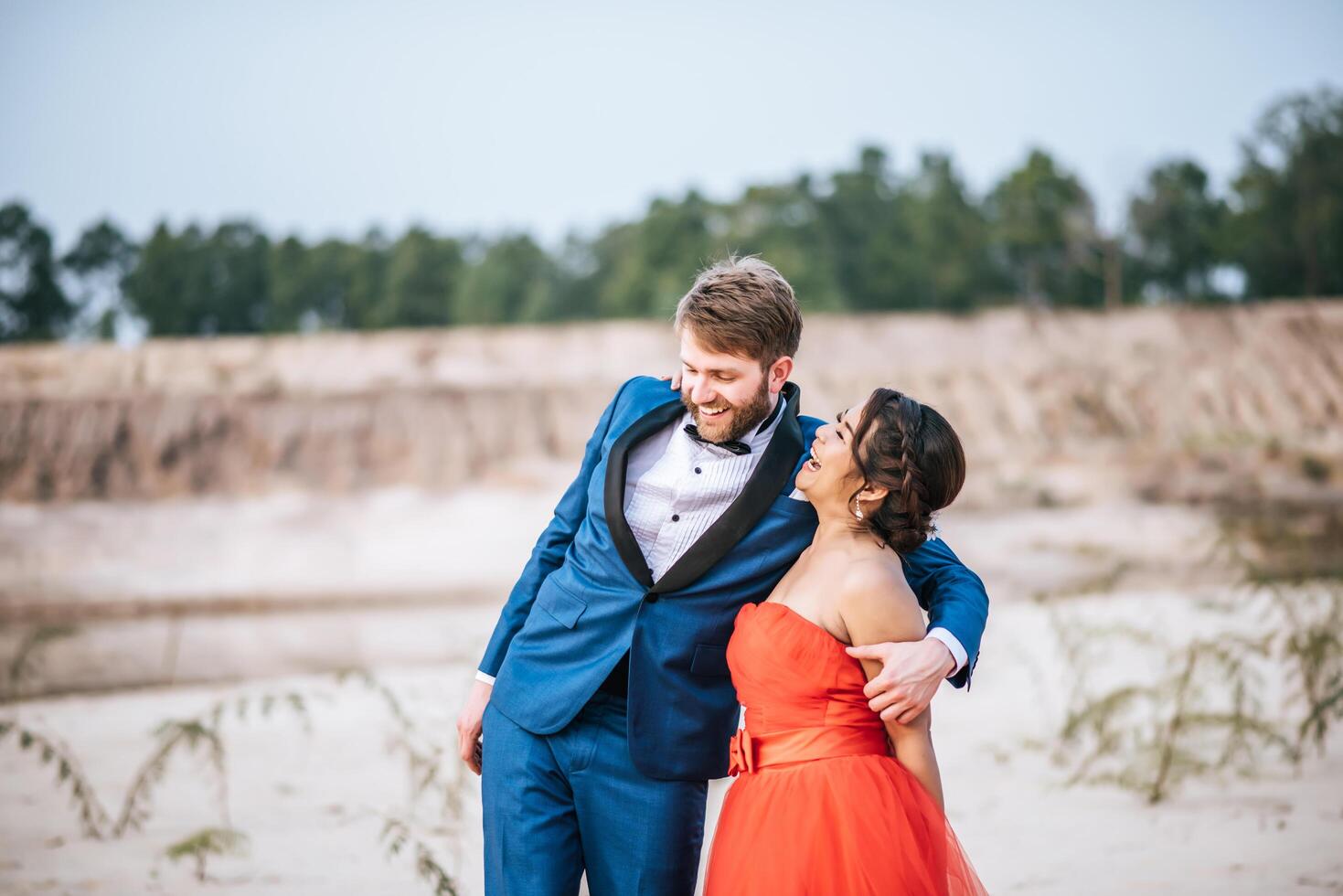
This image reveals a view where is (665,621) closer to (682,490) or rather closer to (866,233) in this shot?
(682,490)

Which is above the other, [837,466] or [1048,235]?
[1048,235]

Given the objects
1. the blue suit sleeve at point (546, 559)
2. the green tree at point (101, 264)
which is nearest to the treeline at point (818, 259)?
the green tree at point (101, 264)

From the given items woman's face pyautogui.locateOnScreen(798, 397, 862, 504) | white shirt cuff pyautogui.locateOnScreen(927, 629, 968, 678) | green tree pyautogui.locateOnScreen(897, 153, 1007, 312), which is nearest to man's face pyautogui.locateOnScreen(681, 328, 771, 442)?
woman's face pyautogui.locateOnScreen(798, 397, 862, 504)

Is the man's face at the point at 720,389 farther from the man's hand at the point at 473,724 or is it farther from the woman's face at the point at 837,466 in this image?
the man's hand at the point at 473,724

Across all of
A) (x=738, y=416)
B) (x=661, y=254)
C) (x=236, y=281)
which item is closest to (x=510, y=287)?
(x=661, y=254)

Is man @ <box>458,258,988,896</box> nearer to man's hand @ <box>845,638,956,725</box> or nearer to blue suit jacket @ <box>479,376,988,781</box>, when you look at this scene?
blue suit jacket @ <box>479,376,988,781</box>

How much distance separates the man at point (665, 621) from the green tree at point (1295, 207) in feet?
151

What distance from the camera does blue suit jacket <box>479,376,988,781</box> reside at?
3.04 meters

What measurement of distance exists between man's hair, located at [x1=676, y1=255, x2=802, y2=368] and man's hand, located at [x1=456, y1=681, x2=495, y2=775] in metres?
1.26

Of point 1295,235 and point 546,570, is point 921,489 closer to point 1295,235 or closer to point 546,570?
point 546,570

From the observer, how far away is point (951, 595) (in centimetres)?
303

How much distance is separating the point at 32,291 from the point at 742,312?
4950cm

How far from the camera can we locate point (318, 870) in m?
5.50

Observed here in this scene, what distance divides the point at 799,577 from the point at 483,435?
84.9ft
